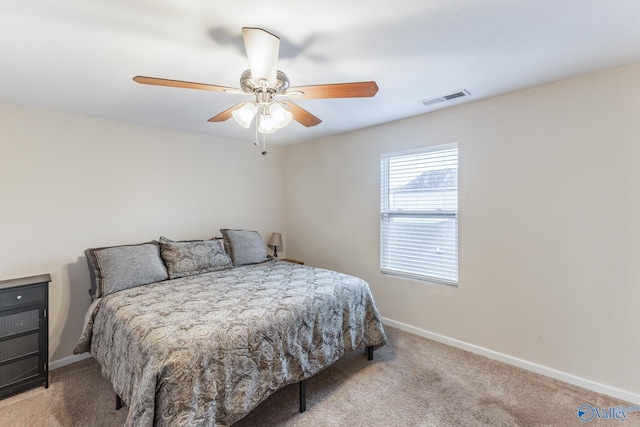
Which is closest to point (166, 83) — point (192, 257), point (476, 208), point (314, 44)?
point (314, 44)

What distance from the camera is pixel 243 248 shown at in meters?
3.34

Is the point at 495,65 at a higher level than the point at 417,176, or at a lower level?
higher

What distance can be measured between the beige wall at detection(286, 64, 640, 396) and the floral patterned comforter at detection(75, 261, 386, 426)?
103 centimetres

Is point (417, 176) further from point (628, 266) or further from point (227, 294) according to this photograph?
point (227, 294)

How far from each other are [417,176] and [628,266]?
173 centimetres

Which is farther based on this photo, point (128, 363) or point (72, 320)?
point (72, 320)

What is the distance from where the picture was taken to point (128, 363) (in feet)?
5.46

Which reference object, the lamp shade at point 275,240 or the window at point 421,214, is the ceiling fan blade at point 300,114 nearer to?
the window at point 421,214

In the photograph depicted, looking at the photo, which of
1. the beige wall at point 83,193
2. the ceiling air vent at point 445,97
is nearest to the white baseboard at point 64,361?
the beige wall at point 83,193

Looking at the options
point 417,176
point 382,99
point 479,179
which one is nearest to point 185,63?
point 382,99

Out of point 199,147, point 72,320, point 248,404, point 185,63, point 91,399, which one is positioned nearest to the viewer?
point 248,404

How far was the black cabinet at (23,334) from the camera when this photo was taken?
7.06 ft

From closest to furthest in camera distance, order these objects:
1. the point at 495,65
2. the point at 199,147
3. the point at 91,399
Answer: the point at 495,65
the point at 91,399
the point at 199,147

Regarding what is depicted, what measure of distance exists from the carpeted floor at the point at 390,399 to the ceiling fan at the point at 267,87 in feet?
6.40
